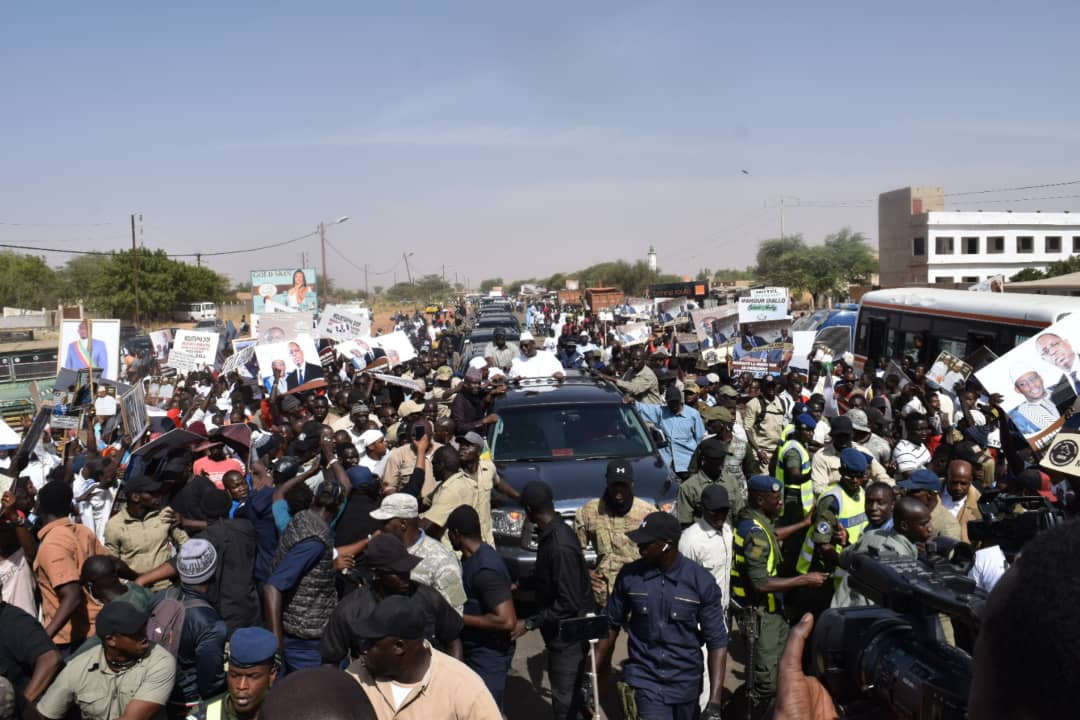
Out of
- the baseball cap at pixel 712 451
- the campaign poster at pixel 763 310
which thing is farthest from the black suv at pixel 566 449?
the campaign poster at pixel 763 310

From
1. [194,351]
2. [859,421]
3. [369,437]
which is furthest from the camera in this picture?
[194,351]

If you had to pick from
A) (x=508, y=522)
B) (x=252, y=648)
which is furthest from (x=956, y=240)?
(x=252, y=648)

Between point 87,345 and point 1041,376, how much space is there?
1147 cm

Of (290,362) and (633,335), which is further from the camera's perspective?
(633,335)

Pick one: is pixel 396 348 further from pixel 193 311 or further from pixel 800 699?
pixel 193 311

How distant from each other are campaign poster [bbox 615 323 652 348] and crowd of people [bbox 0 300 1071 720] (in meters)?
13.4

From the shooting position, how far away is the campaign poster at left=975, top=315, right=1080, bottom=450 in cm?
836

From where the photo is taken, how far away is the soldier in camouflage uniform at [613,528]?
5.40m

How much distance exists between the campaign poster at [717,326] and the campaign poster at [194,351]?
9.44 metres

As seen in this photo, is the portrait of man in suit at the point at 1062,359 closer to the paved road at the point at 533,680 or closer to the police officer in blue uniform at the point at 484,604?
the paved road at the point at 533,680

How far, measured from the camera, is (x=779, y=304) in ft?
52.8

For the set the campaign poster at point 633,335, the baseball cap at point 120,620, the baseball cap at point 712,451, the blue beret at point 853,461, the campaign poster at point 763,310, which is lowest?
the baseball cap at point 120,620

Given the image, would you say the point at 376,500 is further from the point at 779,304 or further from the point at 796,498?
the point at 779,304

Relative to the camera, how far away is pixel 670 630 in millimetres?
4254
